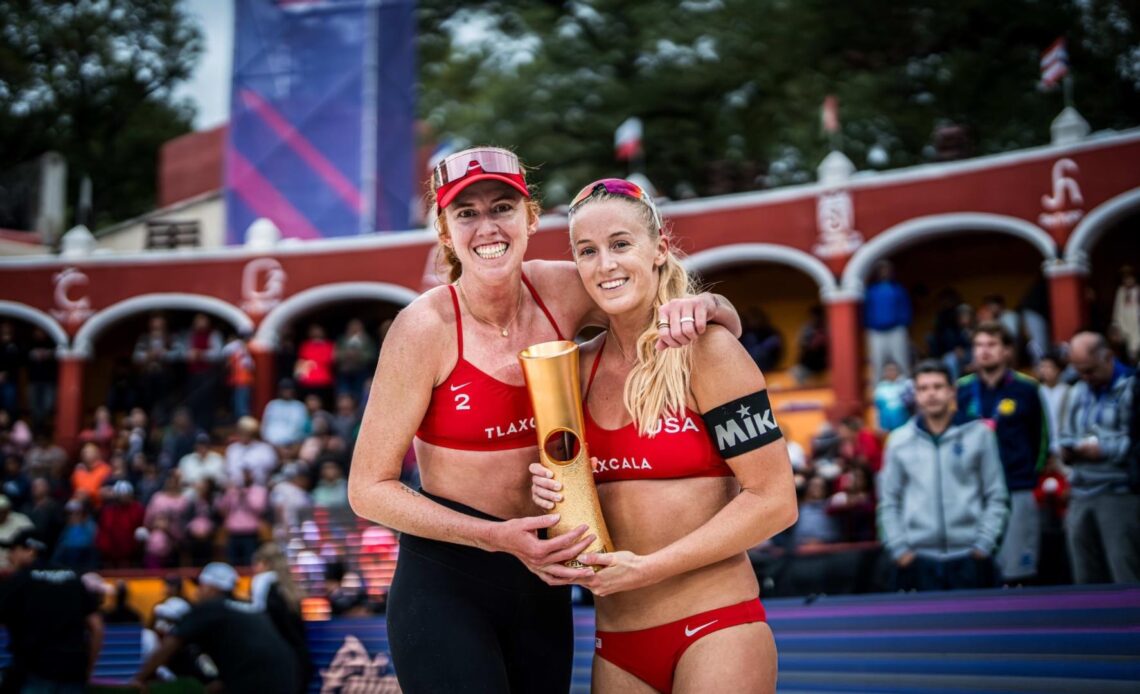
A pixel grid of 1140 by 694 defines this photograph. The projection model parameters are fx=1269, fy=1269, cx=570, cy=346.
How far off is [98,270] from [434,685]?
21.3 meters

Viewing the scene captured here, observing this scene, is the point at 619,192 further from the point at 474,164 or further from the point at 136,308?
the point at 136,308

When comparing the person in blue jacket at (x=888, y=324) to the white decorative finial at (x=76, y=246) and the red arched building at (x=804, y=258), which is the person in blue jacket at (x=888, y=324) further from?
the white decorative finial at (x=76, y=246)

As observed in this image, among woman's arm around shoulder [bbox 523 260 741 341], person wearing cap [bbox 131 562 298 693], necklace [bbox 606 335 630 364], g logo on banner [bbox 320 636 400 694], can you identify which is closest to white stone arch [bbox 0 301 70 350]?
person wearing cap [bbox 131 562 298 693]

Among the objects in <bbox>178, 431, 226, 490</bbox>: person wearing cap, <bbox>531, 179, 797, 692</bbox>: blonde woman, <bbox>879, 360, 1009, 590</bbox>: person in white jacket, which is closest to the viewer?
<bbox>531, 179, 797, 692</bbox>: blonde woman

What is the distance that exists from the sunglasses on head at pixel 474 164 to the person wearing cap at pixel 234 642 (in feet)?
18.0

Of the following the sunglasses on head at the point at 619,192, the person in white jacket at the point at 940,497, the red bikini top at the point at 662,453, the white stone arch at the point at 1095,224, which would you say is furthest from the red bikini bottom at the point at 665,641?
the white stone arch at the point at 1095,224

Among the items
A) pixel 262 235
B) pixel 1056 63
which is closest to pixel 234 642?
pixel 1056 63

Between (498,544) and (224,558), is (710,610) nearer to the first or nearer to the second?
(498,544)

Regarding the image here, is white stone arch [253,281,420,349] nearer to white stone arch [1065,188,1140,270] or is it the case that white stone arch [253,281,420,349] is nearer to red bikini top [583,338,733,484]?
white stone arch [1065,188,1140,270]

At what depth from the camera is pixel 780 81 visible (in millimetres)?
25641

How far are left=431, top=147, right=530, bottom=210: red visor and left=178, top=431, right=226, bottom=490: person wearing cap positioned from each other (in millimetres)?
12957

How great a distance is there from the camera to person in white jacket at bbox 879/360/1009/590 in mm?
6695

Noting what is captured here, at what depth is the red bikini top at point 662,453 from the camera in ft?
11.4

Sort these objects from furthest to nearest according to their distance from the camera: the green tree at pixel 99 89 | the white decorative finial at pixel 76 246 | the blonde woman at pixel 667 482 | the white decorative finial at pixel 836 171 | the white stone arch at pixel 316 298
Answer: the green tree at pixel 99 89, the white decorative finial at pixel 76 246, the white stone arch at pixel 316 298, the white decorative finial at pixel 836 171, the blonde woman at pixel 667 482
